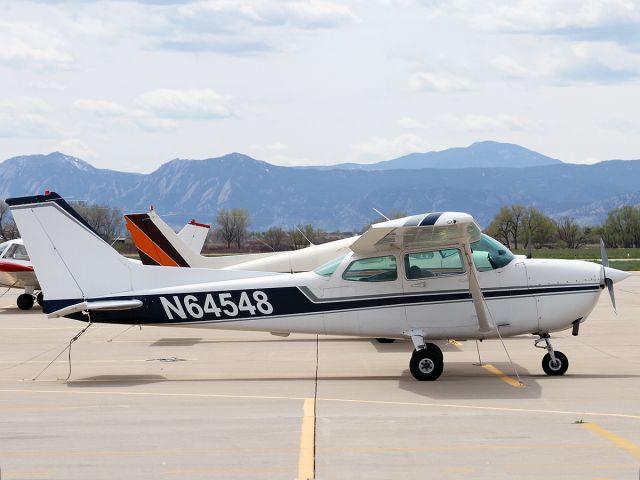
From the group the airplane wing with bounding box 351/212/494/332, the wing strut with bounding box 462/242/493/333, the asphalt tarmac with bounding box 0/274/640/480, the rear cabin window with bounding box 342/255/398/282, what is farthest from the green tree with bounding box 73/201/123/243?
the wing strut with bounding box 462/242/493/333

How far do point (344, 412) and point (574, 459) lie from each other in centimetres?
303

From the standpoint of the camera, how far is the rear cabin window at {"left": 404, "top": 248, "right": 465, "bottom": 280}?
1317cm

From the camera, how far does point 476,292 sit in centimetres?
1288

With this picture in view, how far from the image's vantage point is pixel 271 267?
64.6 ft

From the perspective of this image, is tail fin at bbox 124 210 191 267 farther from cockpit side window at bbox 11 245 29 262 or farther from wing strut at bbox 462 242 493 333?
cockpit side window at bbox 11 245 29 262

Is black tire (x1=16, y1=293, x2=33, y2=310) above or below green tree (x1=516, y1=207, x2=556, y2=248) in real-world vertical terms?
below

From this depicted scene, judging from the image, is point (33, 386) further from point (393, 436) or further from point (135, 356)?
point (393, 436)

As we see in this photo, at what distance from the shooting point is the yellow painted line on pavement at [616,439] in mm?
8500

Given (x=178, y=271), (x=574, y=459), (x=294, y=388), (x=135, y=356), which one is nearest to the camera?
(x=574, y=459)

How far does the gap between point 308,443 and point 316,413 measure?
157 centimetres

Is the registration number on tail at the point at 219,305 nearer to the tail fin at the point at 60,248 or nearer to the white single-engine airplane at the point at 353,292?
the white single-engine airplane at the point at 353,292

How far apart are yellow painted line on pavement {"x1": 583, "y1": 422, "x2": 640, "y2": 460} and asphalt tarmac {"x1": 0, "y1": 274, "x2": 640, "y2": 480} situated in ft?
0.05

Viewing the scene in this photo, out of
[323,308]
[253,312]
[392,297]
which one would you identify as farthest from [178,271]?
[392,297]

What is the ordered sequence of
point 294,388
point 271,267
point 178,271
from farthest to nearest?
point 271,267
point 178,271
point 294,388
